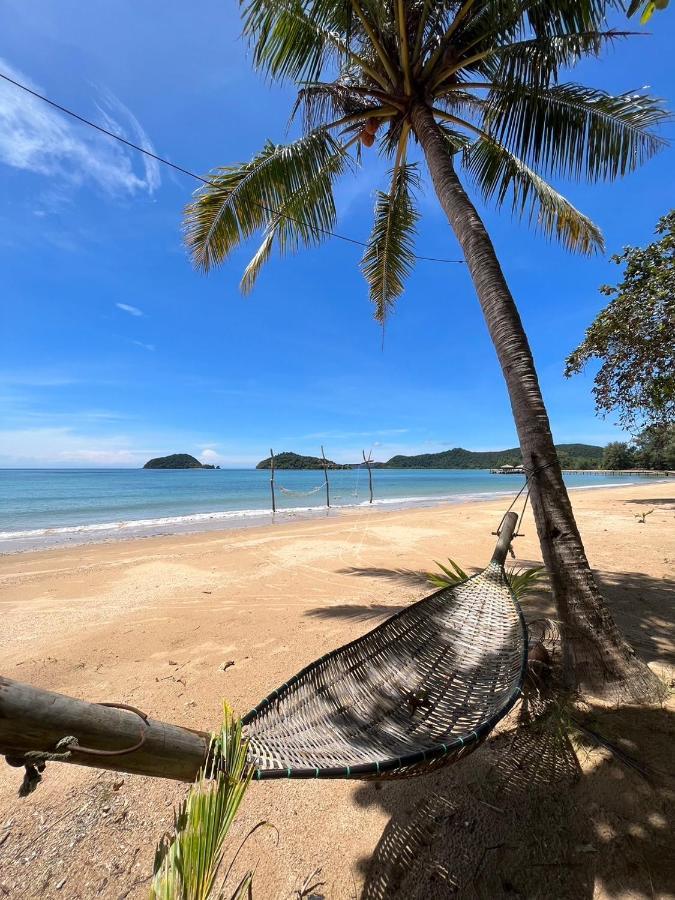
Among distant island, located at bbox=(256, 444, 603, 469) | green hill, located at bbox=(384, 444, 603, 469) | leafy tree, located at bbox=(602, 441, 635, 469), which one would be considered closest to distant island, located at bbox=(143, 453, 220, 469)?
distant island, located at bbox=(256, 444, 603, 469)

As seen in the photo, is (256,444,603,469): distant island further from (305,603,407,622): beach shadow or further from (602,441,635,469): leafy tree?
(305,603,407,622): beach shadow

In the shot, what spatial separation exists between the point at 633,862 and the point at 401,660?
1.04 metres

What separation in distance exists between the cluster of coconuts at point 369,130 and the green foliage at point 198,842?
491cm

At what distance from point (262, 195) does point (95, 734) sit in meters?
4.80

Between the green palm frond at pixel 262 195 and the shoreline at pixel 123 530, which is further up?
the green palm frond at pixel 262 195

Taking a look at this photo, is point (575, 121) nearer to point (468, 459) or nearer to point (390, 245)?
point (390, 245)

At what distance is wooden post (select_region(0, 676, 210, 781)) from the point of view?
0.74 m

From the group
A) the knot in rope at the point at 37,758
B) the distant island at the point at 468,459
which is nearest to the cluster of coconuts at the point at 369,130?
the knot in rope at the point at 37,758

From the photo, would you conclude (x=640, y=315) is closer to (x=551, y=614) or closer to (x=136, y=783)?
(x=551, y=614)

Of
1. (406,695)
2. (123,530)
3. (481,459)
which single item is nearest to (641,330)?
Answer: (406,695)

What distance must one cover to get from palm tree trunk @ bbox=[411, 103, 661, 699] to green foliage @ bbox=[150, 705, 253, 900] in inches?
77.5

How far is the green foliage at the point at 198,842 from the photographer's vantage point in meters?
0.73

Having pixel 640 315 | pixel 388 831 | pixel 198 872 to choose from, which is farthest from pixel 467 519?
pixel 198 872

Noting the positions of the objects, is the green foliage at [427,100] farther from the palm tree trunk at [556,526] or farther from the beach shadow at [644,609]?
the beach shadow at [644,609]
